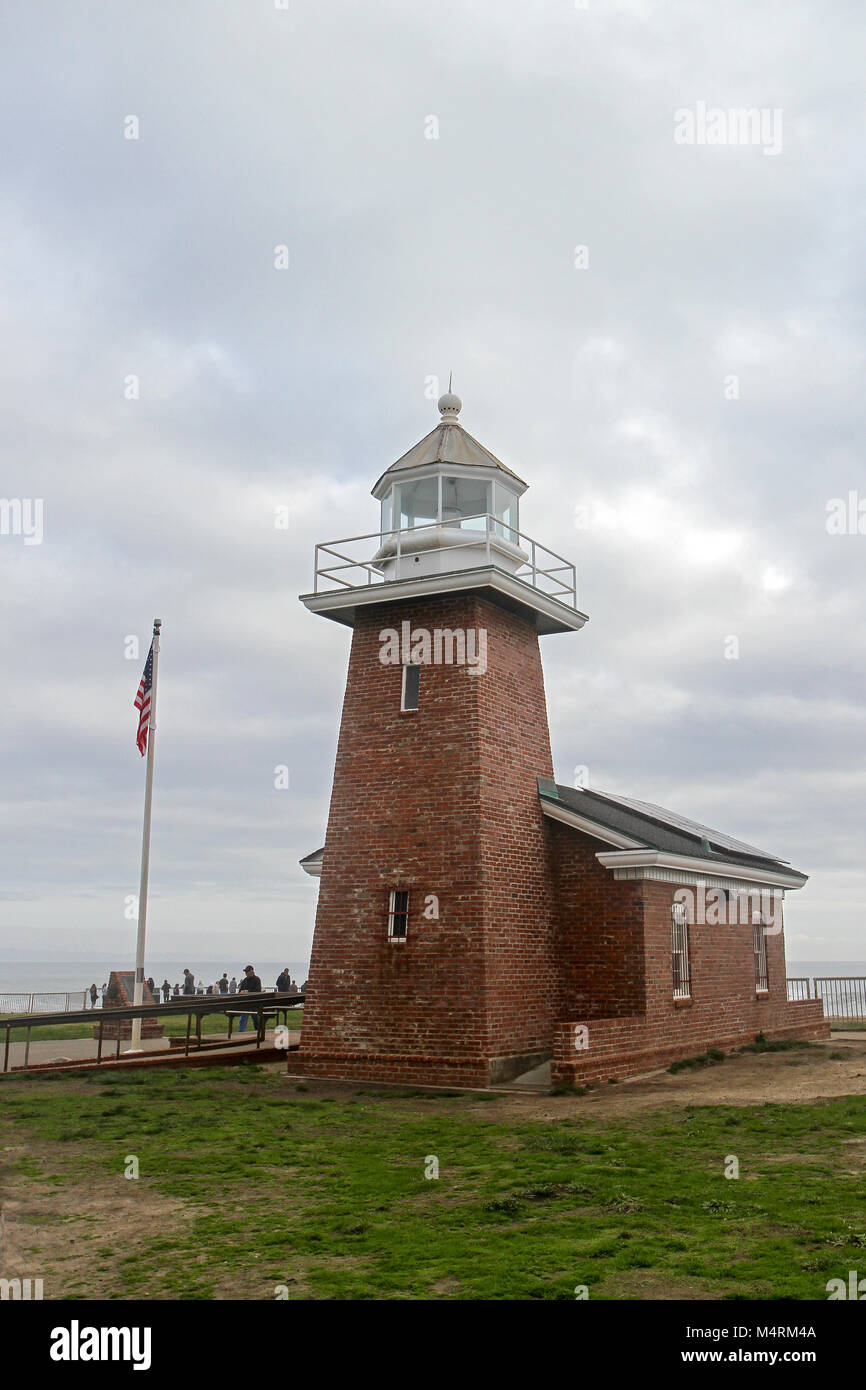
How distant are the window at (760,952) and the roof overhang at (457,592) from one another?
817 centimetres

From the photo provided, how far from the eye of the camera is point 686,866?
1839cm

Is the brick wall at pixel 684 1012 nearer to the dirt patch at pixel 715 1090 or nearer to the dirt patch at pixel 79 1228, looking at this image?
the dirt patch at pixel 715 1090

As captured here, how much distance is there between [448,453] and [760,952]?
1251 centimetres

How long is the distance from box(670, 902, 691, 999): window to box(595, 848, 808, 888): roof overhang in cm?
73

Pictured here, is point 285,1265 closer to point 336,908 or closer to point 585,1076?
point 585,1076

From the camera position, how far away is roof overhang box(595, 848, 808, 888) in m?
17.1

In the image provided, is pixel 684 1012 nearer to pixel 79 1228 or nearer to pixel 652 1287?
pixel 79 1228

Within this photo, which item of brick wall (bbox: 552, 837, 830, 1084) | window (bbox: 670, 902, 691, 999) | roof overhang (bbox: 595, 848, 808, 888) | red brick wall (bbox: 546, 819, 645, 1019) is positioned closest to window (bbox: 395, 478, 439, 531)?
red brick wall (bbox: 546, 819, 645, 1019)

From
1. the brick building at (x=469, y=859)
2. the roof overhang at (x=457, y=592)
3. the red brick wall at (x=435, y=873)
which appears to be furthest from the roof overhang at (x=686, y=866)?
the roof overhang at (x=457, y=592)

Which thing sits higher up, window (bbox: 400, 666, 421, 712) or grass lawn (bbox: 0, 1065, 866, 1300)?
window (bbox: 400, 666, 421, 712)

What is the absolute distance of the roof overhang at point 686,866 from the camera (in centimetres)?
1708

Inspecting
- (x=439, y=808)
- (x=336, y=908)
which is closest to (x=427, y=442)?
(x=439, y=808)

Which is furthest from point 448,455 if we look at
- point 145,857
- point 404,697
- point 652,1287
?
point 652,1287

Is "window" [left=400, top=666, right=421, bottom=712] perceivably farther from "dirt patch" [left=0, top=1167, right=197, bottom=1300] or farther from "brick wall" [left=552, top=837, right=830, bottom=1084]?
"dirt patch" [left=0, top=1167, right=197, bottom=1300]
